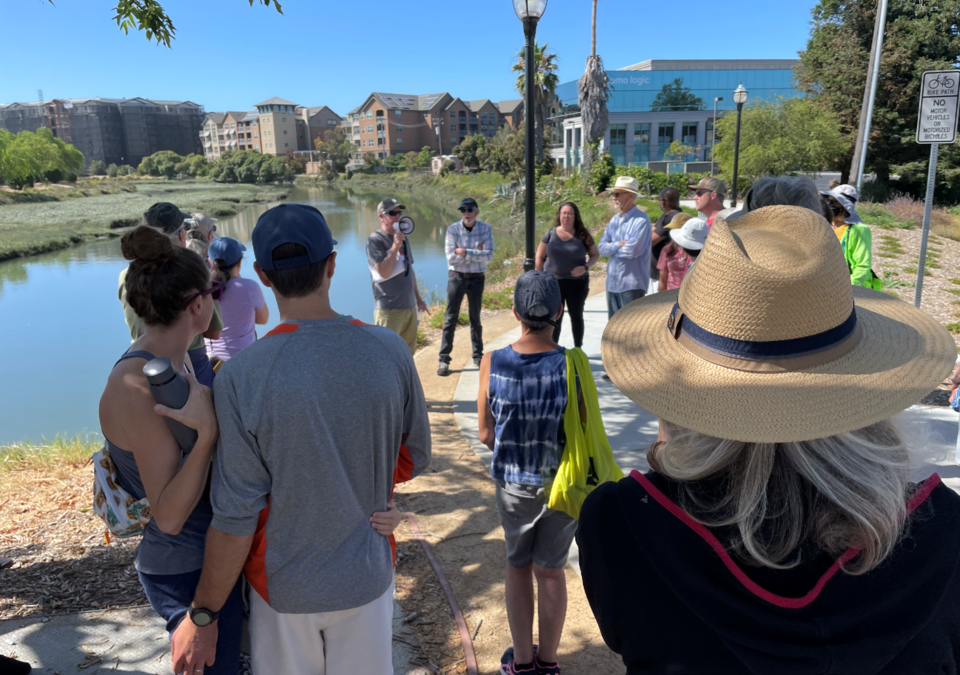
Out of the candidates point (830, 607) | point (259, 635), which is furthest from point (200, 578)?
point (830, 607)

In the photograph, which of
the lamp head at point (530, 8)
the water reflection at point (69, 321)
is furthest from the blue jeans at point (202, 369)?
the water reflection at point (69, 321)

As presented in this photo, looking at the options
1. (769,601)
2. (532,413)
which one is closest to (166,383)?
(532,413)

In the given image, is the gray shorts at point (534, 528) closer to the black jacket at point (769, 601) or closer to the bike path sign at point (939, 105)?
the black jacket at point (769, 601)

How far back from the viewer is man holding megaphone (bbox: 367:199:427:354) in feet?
18.5

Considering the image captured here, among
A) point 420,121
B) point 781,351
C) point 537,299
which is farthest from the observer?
point 420,121

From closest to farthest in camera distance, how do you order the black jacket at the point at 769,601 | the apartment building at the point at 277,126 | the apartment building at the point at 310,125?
the black jacket at the point at 769,601, the apartment building at the point at 277,126, the apartment building at the point at 310,125

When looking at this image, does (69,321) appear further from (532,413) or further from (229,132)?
(229,132)

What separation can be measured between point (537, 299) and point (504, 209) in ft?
104

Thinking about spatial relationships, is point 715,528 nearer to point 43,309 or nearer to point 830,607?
point 830,607

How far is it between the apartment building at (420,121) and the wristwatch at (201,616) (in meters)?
99.5

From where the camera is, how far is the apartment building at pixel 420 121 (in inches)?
3853

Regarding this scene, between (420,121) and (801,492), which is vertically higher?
(420,121)

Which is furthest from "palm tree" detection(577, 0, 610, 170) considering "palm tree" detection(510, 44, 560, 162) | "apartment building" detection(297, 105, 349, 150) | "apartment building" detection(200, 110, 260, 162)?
"apartment building" detection(200, 110, 260, 162)

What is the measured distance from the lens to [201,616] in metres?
1.72
